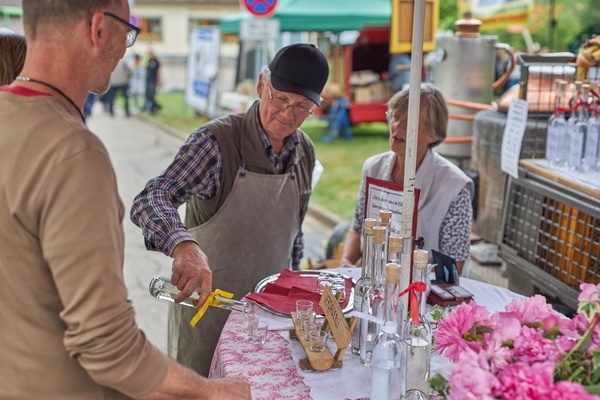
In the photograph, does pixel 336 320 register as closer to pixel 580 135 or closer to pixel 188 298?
pixel 188 298

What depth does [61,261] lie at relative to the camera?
1359 millimetres

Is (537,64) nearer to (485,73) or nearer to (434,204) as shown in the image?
(434,204)

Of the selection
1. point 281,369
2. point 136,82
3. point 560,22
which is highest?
point 560,22

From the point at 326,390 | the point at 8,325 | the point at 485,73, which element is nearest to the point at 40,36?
the point at 8,325

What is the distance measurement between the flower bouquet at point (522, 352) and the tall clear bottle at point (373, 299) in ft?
1.08

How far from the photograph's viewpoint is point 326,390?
1.91 m

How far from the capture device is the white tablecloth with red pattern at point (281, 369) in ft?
6.25

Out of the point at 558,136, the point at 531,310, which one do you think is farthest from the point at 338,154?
the point at 531,310

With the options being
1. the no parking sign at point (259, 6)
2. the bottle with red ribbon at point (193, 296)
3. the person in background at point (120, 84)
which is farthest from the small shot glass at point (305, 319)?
the person in background at point (120, 84)

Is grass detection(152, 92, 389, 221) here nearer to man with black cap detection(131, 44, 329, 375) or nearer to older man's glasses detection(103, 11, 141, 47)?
man with black cap detection(131, 44, 329, 375)

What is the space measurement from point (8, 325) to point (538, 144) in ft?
11.1

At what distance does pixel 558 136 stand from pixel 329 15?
33.5ft

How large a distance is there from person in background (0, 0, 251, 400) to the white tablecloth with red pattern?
0.43 m

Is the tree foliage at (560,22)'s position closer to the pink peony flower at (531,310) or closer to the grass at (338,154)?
the grass at (338,154)
